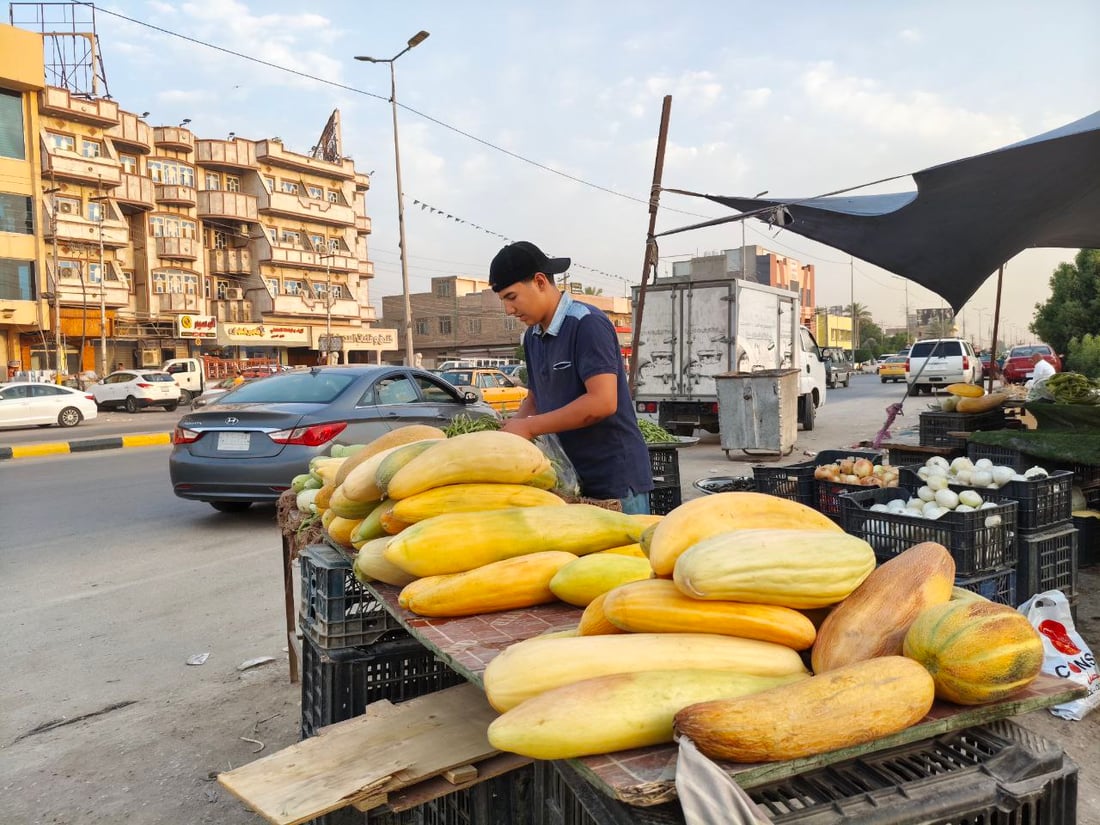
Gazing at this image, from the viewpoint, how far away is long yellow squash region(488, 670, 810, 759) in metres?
1.20

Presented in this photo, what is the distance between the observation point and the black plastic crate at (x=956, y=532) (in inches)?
150

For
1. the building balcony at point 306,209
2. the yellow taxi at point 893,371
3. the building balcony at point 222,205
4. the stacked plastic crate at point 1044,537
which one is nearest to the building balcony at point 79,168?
the building balcony at point 222,205

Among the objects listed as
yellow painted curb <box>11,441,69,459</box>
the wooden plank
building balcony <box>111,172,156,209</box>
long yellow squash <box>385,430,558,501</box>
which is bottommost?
yellow painted curb <box>11,441,69,459</box>

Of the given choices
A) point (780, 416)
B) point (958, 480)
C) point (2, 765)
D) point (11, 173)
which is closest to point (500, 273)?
point (2, 765)

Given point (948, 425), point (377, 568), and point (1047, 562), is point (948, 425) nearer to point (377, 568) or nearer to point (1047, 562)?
point (1047, 562)

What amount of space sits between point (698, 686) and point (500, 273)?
2083mm

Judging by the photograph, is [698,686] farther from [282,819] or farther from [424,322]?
[424,322]

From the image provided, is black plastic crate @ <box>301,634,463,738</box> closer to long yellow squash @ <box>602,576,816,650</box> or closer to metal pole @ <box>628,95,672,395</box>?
long yellow squash @ <box>602,576,816,650</box>

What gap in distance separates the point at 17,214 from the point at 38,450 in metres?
28.5

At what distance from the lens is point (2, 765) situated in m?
3.24

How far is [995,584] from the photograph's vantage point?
3973 millimetres

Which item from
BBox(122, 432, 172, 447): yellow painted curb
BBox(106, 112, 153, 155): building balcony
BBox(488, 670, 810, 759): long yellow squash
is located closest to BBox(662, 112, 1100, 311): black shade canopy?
BBox(488, 670, 810, 759): long yellow squash

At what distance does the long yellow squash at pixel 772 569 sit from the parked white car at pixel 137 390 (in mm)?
31547

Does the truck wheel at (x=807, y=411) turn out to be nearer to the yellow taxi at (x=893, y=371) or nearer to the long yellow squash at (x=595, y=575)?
the long yellow squash at (x=595, y=575)
